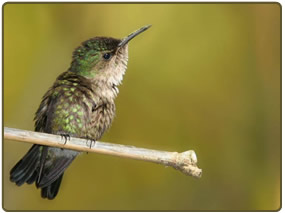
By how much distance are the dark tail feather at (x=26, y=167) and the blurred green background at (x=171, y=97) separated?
109 millimetres

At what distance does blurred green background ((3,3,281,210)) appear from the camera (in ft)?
12.3

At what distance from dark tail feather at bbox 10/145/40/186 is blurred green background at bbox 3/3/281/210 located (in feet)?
0.36

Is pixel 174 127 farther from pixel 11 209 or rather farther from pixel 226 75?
pixel 11 209

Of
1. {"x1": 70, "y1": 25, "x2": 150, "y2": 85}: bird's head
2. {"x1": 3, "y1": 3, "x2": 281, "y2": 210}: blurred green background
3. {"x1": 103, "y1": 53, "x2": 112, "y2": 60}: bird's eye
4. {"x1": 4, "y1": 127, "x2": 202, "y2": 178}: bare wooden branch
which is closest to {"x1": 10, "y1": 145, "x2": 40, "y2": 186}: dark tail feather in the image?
{"x1": 3, "y1": 3, "x2": 281, "y2": 210}: blurred green background

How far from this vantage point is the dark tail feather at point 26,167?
11.3 ft

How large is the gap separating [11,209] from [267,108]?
6.52 ft

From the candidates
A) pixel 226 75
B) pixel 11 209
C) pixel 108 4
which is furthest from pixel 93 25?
pixel 11 209

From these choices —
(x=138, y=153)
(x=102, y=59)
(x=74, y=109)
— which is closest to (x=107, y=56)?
(x=102, y=59)

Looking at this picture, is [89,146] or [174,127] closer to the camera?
[89,146]

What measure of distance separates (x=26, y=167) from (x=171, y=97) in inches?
49.0

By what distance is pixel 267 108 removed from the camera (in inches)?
167

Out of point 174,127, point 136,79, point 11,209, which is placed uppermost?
point 136,79

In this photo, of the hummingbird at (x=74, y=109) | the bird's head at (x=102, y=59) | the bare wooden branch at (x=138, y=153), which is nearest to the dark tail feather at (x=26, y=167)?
the hummingbird at (x=74, y=109)

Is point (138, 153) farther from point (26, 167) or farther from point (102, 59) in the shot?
point (102, 59)
